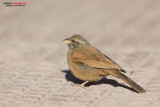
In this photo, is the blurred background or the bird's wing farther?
the blurred background

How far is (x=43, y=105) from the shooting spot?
7562mm

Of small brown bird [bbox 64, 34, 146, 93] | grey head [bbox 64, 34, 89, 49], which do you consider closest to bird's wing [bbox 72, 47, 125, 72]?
small brown bird [bbox 64, 34, 146, 93]

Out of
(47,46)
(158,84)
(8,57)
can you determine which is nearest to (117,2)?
(47,46)

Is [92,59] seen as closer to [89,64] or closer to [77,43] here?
[89,64]

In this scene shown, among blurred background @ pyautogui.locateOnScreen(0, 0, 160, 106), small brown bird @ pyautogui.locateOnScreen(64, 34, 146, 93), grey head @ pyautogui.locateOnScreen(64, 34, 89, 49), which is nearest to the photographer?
small brown bird @ pyautogui.locateOnScreen(64, 34, 146, 93)

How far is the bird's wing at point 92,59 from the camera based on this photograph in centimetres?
859

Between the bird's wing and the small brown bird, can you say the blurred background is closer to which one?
the small brown bird

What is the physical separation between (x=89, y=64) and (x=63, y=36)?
4.68m

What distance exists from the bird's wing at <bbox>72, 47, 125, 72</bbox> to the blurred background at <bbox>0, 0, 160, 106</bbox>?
0.63m

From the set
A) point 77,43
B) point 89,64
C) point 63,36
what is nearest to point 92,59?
point 89,64

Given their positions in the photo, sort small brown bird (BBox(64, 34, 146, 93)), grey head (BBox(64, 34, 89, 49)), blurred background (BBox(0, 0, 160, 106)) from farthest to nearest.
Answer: blurred background (BBox(0, 0, 160, 106)) → grey head (BBox(64, 34, 89, 49)) → small brown bird (BBox(64, 34, 146, 93))

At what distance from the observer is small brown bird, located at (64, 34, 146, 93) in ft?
28.1

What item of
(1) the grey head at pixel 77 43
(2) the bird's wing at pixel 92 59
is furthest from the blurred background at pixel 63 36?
(1) the grey head at pixel 77 43

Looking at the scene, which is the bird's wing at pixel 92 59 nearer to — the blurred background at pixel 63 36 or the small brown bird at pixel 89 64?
the small brown bird at pixel 89 64
